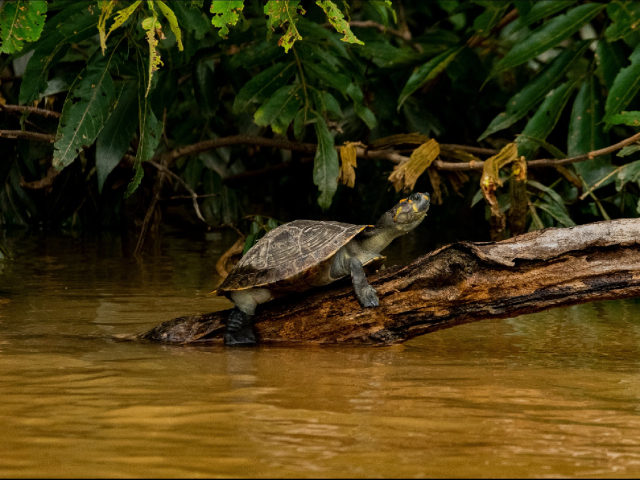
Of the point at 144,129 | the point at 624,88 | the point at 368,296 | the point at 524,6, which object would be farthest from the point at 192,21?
the point at 624,88

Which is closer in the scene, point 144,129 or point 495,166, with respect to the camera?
point 144,129

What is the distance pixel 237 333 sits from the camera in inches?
154

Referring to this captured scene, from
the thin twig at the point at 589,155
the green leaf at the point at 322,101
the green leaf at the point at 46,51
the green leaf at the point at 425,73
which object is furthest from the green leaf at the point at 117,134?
the thin twig at the point at 589,155

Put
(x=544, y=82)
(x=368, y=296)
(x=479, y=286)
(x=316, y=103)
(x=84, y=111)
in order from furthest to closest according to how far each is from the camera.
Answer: (x=544, y=82), (x=316, y=103), (x=84, y=111), (x=368, y=296), (x=479, y=286)

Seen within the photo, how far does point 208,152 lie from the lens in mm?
7695

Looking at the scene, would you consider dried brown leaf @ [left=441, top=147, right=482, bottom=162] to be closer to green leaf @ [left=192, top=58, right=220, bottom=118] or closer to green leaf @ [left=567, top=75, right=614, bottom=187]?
green leaf @ [left=567, top=75, right=614, bottom=187]

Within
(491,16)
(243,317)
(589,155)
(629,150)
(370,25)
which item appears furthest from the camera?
(370,25)

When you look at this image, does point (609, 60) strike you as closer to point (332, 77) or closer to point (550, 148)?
point (550, 148)

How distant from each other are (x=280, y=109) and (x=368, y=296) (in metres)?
2.14

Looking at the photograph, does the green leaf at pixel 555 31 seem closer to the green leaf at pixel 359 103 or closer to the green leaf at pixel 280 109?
the green leaf at pixel 359 103

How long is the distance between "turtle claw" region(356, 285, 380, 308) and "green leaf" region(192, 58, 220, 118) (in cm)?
366

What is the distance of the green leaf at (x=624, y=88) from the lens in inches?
200

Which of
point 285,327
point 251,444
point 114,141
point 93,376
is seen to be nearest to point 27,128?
point 114,141

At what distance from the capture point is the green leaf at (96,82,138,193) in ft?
16.4
